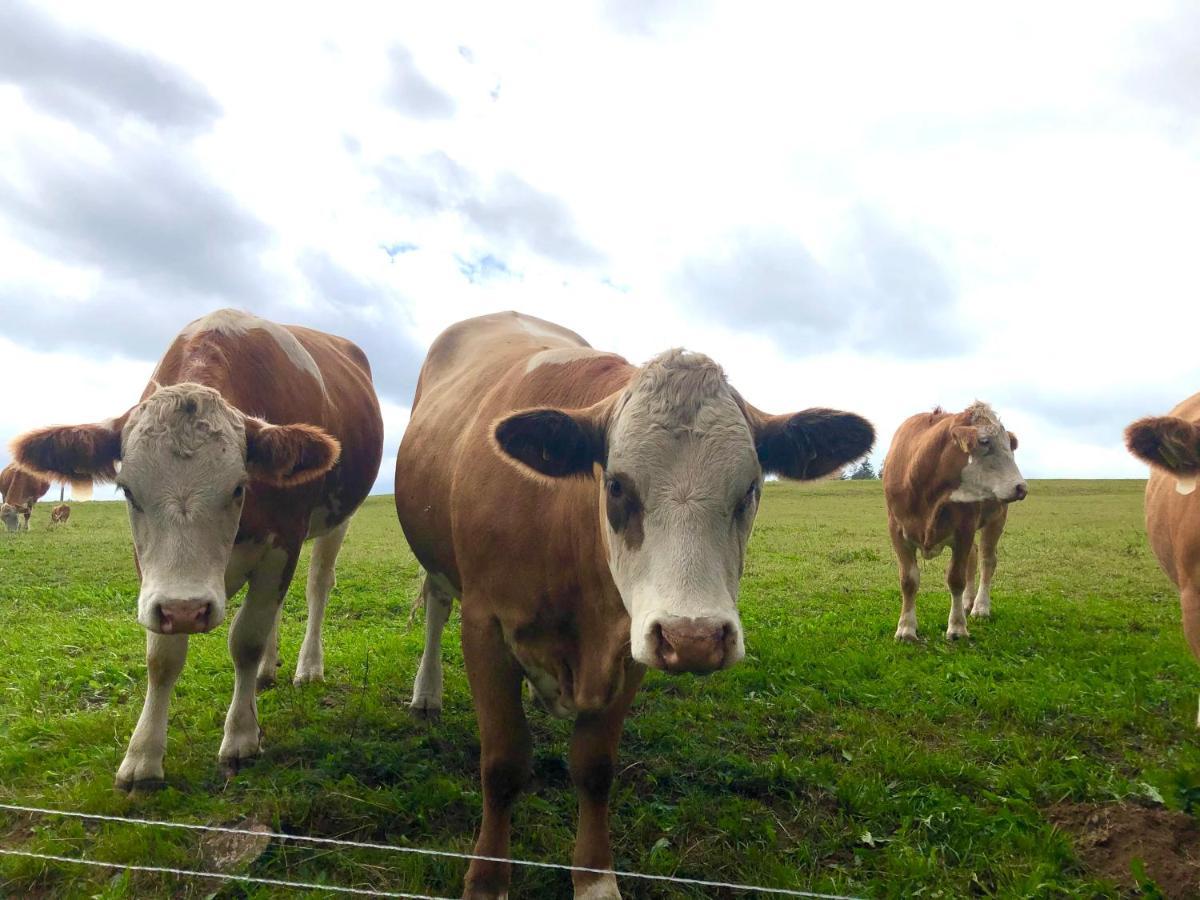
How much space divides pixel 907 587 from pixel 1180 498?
147 inches

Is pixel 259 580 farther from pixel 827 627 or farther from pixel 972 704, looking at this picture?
pixel 827 627

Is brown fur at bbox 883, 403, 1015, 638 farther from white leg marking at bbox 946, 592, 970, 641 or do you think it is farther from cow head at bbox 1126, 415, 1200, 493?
cow head at bbox 1126, 415, 1200, 493

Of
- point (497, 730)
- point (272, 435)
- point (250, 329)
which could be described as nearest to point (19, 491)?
point (250, 329)

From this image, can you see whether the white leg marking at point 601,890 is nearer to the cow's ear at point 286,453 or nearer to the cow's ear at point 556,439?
the cow's ear at point 556,439

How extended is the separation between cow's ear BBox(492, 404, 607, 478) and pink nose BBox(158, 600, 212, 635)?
1.64 meters

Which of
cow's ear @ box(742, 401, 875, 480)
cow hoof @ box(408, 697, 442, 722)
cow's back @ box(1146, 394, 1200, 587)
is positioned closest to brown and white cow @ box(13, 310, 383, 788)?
cow hoof @ box(408, 697, 442, 722)

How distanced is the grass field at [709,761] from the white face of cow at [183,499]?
113 cm

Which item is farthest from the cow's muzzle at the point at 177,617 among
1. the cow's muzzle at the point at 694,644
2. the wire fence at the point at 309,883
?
the cow's muzzle at the point at 694,644

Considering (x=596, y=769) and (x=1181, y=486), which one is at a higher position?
(x=1181, y=486)

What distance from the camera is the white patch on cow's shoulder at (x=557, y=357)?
14.2 ft

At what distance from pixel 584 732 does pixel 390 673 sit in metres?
3.52

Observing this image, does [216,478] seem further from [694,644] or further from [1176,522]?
[1176,522]

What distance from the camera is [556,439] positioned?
3.10 meters

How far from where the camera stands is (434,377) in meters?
6.44
